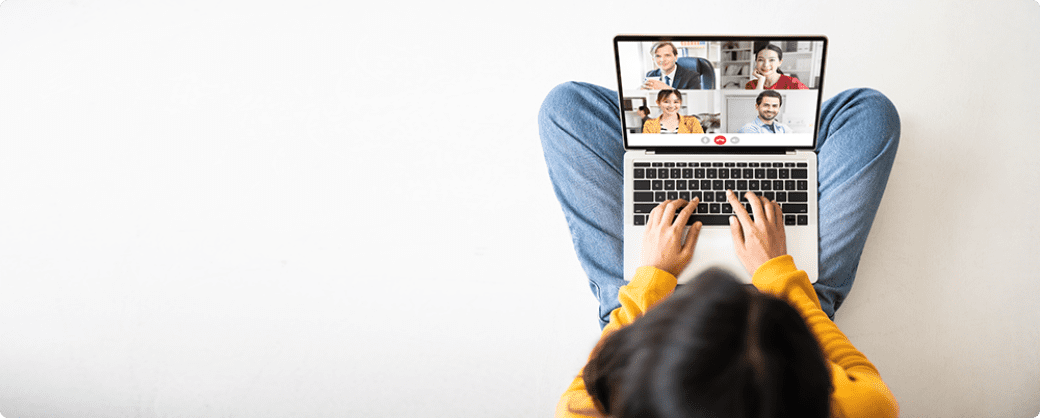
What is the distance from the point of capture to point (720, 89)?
902 mm

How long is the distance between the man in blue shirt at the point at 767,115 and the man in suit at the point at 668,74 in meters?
0.10

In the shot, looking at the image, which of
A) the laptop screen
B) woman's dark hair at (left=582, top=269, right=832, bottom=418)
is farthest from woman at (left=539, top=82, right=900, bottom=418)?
the laptop screen

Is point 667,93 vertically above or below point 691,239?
above

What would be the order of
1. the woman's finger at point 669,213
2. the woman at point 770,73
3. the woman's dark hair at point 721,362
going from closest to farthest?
the woman's dark hair at point 721,362, the woman at point 770,73, the woman's finger at point 669,213

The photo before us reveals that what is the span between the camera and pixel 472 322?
1.17 m

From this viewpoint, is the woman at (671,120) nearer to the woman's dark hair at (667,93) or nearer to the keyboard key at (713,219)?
the woman's dark hair at (667,93)

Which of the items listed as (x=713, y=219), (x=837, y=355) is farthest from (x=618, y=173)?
(x=837, y=355)

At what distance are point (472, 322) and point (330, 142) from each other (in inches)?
18.8

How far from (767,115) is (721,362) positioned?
0.58 meters

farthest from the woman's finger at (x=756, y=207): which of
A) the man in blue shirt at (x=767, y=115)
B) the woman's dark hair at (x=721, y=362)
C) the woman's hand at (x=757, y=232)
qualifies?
the woman's dark hair at (x=721, y=362)

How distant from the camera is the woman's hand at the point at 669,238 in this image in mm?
954

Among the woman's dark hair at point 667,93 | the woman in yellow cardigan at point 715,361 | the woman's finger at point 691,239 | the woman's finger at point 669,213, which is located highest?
the woman's dark hair at point 667,93

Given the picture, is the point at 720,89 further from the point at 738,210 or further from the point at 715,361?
the point at 715,361

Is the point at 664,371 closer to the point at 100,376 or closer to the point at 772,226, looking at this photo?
the point at 772,226
